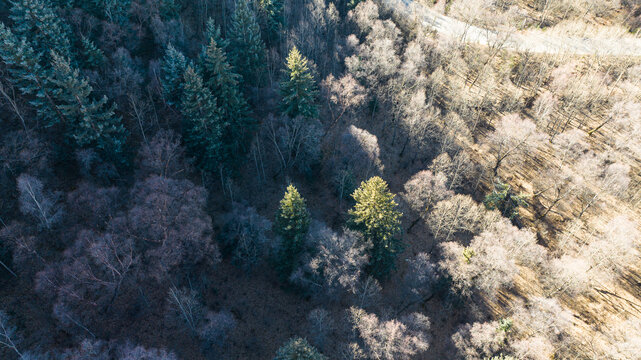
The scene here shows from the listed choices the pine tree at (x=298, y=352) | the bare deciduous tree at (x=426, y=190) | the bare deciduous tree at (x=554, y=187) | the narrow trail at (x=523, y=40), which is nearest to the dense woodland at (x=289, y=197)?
the pine tree at (x=298, y=352)

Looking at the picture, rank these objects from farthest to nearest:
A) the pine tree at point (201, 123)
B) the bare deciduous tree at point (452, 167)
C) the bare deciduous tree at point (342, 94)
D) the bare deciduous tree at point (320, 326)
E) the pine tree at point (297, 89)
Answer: the bare deciduous tree at point (452, 167) < the bare deciduous tree at point (342, 94) < the pine tree at point (297, 89) < the pine tree at point (201, 123) < the bare deciduous tree at point (320, 326)

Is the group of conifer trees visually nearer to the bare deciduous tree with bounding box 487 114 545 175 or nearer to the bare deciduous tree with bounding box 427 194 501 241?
the bare deciduous tree with bounding box 427 194 501 241

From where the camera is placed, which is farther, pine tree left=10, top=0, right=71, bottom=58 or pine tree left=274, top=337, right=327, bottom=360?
pine tree left=10, top=0, right=71, bottom=58

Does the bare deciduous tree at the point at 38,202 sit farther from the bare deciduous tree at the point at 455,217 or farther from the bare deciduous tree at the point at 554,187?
the bare deciduous tree at the point at 554,187

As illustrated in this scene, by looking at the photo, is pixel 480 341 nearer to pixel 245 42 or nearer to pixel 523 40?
pixel 245 42

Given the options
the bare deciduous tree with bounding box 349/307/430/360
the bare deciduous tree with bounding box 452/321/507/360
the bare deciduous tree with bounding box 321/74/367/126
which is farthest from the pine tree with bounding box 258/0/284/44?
the bare deciduous tree with bounding box 452/321/507/360

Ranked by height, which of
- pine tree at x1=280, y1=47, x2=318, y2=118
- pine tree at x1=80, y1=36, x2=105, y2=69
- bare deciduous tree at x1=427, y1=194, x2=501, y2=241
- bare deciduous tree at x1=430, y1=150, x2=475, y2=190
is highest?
pine tree at x1=80, y1=36, x2=105, y2=69
